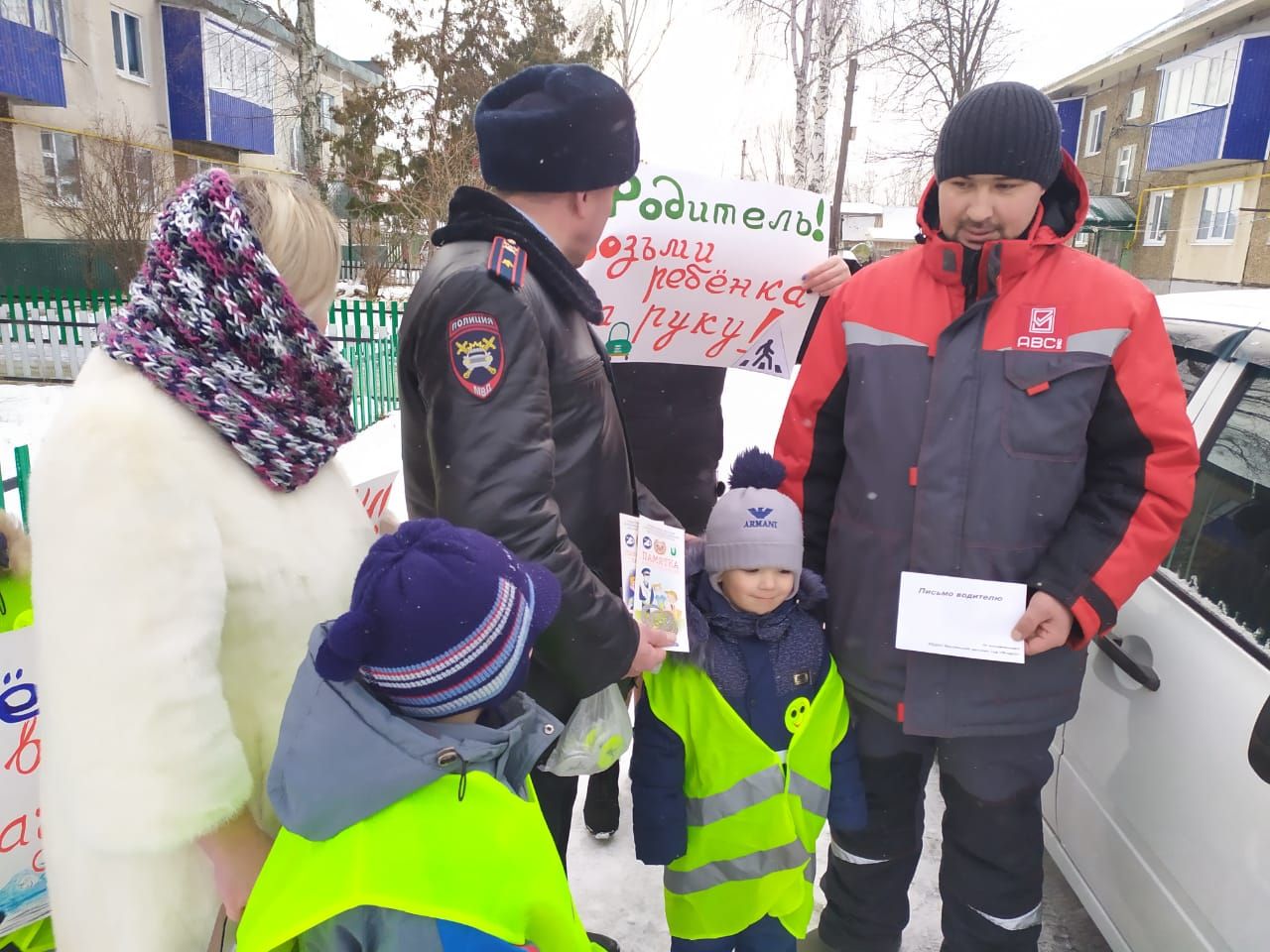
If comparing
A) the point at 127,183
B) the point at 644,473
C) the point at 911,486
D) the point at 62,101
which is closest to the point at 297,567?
the point at 911,486

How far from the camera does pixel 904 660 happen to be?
1952 millimetres

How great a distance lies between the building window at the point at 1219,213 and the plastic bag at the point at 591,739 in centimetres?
2989

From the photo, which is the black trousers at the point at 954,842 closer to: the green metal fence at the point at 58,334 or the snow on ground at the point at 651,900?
the snow on ground at the point at 651,900

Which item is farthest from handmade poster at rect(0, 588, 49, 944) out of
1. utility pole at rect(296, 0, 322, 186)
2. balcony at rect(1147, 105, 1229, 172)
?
balcony at rect(1147, 105, 1229, 172)

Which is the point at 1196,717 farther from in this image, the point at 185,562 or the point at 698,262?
the point at 185,562

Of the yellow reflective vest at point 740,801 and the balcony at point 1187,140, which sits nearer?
the yellow reflective vest at point 740,801

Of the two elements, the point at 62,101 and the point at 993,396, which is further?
the point at 62,101

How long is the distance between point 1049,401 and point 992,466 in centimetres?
18

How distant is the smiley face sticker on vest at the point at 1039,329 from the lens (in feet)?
5.82

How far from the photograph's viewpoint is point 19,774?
180 cm

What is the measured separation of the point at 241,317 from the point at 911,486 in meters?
1.40

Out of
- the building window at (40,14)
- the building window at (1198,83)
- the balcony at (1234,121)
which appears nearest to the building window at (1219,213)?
the balcony at (1234,121)

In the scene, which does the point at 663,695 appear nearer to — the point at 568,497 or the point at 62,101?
the point at 568,497

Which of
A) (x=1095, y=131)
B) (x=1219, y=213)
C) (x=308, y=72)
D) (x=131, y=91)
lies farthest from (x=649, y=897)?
(x=1095, y=131)
